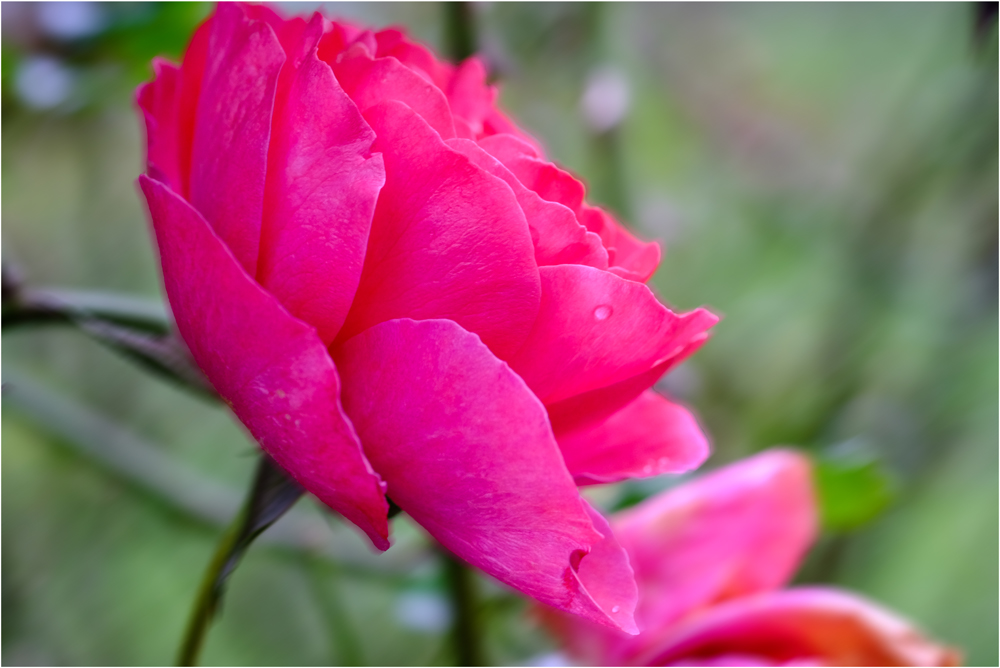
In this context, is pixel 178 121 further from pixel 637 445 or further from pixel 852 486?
pixel 852 486

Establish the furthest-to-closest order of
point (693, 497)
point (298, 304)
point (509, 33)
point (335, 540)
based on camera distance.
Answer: point (509, 33) < point (335, 540) < point (693, 497) < point (298, 304)

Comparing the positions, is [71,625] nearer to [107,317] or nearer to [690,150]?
[107,317]

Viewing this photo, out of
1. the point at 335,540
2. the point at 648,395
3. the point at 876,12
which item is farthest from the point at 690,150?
the point at 648,395

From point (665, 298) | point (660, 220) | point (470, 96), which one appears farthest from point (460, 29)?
point (665, 298)

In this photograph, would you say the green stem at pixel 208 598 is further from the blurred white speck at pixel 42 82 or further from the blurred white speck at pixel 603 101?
the blurred white speck at pixel 603 101

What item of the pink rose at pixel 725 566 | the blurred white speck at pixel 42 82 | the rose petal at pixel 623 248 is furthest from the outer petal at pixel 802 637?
the blurred white speck at pixel 42 82

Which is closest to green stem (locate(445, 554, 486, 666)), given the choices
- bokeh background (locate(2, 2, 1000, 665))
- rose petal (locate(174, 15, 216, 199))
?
Answer: bokeh background (locate(2, 2, 1000, 665))

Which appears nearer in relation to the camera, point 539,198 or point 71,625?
point 539,198
